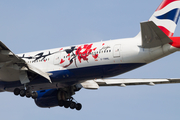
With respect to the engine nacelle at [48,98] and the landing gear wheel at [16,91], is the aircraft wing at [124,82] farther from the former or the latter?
the landing gear wheel at [16,91]

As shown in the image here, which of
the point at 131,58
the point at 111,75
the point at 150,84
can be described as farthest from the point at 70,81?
the point at 150,84

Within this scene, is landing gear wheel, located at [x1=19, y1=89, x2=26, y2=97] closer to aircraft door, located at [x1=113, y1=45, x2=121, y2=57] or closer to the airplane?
the airplane

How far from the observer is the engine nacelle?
35594 millimetres

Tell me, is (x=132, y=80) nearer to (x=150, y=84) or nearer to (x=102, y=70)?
(x=150, y=84)

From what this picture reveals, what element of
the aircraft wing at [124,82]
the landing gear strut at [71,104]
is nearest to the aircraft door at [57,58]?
the aircraft wing at [124,82]

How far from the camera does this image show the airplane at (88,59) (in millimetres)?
27156

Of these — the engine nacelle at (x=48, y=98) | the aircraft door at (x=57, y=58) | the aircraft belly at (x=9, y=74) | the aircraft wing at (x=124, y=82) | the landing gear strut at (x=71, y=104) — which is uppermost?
the aircraft door at (x=57, y=58)

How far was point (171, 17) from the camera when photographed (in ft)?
95.8

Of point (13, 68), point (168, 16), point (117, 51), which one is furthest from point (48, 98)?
point (168, 16)

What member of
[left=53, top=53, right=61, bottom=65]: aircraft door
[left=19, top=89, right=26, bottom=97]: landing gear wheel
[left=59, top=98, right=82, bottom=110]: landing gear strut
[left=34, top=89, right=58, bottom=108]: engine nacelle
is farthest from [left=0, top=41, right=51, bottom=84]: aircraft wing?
[left=59, top=98, right=82, bottom=110]: landing gear strut

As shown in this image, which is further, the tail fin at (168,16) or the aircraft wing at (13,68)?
the tail fin at (168,16)

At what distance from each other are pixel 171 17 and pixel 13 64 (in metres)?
13.7

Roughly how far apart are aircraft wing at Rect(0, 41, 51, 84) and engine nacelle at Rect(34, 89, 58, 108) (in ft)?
16.3

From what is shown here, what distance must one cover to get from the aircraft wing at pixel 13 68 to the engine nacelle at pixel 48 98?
196 inches
